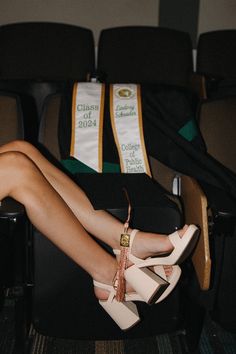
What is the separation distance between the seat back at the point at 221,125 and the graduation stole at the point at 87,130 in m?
0.41

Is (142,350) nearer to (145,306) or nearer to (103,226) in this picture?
(145,306)

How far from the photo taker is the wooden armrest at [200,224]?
1241mm

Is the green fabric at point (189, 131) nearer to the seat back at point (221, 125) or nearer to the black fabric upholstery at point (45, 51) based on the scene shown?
the seat back at point (221, 125)

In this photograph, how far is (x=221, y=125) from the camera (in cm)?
175

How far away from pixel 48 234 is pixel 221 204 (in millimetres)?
516

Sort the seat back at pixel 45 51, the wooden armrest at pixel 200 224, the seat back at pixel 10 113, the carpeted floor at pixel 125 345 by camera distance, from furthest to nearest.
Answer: the seat back at pixel 45 51 → the seat back at pixel 10 113 → the carpeted floor at pixel 125 345 → the wooden armrest at pixel 200 224

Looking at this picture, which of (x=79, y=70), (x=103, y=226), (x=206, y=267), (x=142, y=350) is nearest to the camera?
(x=206, y=267)

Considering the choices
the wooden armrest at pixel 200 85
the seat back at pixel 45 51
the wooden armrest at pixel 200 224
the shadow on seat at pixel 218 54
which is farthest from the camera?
the shadow on seat at pixel 218 54


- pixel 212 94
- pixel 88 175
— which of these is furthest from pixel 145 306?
pixel 212 94

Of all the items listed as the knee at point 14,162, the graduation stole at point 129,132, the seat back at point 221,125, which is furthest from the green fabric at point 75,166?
the seat back at point 221,125

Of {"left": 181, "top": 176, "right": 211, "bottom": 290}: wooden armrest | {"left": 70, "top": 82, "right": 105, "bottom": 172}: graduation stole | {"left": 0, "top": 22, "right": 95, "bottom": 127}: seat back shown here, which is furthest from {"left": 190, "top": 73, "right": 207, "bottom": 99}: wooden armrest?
{"left": 181, "top": 176, "right": 211, "bottom": 290}: wooden armrest

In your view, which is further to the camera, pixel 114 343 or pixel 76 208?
pixel 114 343

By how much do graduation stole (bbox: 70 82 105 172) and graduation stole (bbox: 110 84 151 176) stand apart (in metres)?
0.06

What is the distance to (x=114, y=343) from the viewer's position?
1.64 metres
